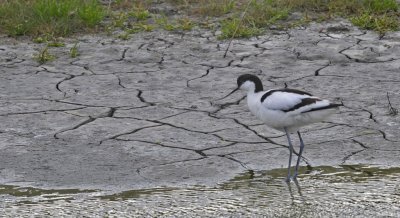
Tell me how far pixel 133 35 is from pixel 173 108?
8.15ft

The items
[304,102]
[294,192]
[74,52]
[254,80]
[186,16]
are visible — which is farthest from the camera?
[186,16]

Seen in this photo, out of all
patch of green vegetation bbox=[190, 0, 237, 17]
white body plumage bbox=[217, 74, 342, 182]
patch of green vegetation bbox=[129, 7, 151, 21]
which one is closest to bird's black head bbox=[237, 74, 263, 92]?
white body plumage bbox=[217, 74, 342, 182]

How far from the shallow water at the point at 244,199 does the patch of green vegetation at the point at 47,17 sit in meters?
4.18

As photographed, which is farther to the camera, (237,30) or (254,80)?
(237,30)

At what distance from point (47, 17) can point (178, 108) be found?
2.92 meters

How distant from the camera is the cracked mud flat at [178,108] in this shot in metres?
6.21

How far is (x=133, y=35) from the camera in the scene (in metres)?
9.88

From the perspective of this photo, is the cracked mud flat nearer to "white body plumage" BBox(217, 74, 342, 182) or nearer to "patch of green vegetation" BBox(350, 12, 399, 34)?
"patch of green vegetation" BBox(350, 12, 399, 34)

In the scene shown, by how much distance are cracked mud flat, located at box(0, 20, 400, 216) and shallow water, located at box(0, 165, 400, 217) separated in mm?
158

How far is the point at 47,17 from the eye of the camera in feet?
32.6

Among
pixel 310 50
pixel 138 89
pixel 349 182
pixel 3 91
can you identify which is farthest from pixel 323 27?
pixel 349 182

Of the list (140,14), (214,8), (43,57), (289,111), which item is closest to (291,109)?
(289,111)

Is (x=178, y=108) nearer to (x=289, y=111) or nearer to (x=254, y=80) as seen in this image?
(x=254, y=80)

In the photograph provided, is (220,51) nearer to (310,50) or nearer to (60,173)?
(310,50)
